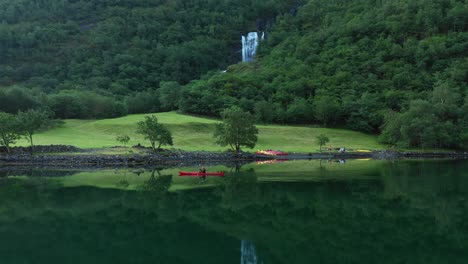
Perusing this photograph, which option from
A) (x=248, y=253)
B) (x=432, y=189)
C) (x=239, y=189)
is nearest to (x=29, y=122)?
(x=239, y=189)

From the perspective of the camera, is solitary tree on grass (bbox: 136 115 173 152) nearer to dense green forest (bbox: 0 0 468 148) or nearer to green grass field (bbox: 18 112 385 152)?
green grass field (bbox: 18 112 385 152)

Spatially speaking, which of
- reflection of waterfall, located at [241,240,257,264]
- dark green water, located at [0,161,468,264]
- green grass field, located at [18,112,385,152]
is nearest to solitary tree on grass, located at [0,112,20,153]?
green grass field, located at [18,112,385,152]

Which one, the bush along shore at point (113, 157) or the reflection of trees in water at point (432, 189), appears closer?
the reflection of trees in water at point (432, 189)

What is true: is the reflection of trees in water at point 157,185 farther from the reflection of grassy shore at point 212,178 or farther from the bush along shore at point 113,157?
the bush along shore at point 113,157

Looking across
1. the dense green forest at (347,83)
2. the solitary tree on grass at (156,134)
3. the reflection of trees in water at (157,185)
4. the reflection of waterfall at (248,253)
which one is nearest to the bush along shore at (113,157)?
the solitary tree on grass at (156,134)

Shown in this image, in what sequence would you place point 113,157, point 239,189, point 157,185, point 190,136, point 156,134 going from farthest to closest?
point 190,136 → point 156,134 → point 113,157 → point 157,185 → point 239,189

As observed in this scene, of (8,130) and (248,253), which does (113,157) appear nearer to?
(8,130)

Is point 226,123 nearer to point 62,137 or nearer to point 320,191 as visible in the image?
point 62,137
